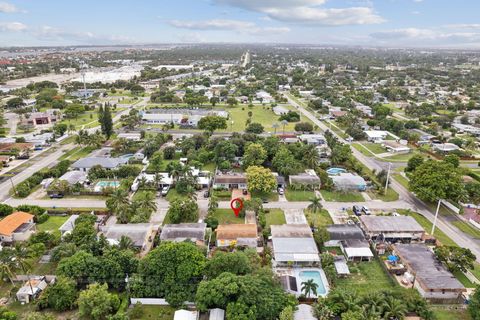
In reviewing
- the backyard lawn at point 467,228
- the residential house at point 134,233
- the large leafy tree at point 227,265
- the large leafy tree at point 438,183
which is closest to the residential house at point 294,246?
the large leafy tree at point 227,265

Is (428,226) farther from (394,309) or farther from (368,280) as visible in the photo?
(394,309)

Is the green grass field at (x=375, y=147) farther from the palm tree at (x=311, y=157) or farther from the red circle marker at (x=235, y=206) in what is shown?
the red circle marker at (x=235, y=206)

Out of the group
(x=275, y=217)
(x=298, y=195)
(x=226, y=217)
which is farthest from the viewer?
(x=298, y=195)

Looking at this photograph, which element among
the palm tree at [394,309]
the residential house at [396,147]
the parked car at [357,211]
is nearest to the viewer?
the palm tree at [394,309]

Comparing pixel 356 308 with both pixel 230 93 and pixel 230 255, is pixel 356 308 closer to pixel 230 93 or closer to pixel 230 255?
pixel 230 255

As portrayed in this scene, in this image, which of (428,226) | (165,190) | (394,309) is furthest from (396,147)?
(394,309)

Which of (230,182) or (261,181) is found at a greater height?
(261,181)
